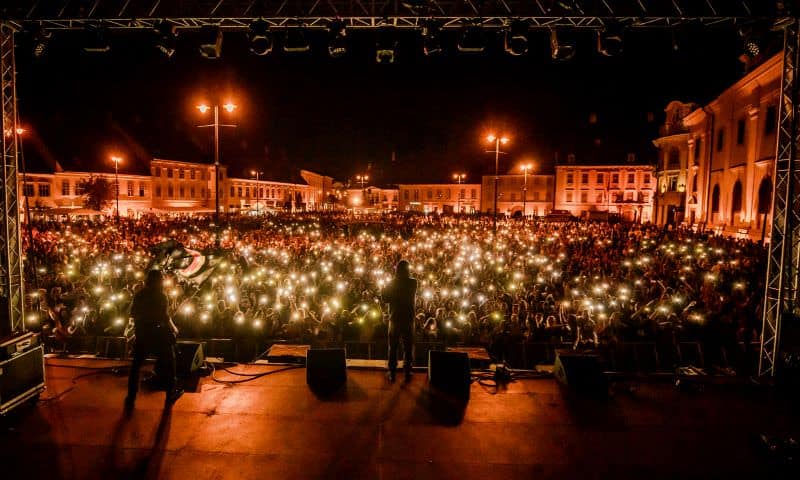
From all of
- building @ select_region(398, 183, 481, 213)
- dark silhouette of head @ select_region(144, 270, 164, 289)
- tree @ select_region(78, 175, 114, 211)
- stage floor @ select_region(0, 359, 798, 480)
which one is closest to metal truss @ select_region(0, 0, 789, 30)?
dark silhouette of head @ select_region(144, 270, 164, 289)

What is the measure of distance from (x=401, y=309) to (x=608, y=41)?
18.2 feet

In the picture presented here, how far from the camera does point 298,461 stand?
4.92 m

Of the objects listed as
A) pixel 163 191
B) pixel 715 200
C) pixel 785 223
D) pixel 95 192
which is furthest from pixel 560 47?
pixel 163 191

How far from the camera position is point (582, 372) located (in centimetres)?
680

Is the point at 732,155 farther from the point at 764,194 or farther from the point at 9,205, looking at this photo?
the point at 9,205

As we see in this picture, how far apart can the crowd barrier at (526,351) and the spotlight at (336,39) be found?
5.16m

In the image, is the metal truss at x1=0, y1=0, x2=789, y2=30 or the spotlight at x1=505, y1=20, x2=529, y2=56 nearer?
the metal truss at x1=0, y1=0, x2=789, y2=30

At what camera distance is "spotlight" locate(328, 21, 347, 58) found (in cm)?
766

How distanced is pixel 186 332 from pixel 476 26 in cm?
814

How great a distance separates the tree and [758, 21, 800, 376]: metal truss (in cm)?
4915

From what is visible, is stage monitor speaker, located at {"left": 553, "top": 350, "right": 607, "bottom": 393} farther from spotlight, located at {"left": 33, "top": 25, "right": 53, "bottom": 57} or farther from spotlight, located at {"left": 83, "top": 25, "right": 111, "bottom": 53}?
spotlight, located at {"left": 33, "top": 25, "right": 53, "bottom": 57}

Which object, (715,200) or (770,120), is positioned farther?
(715,200)

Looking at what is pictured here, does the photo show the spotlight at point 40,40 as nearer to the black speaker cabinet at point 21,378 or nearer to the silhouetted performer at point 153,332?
the silhouetted performer at point 153,332

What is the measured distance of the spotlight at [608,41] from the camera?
7598mm
